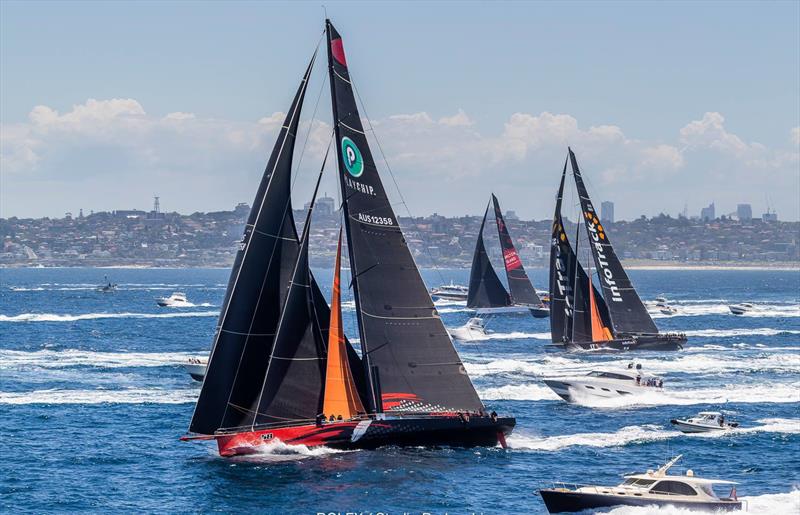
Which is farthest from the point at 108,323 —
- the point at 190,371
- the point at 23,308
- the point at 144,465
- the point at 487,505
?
the point at 487,505

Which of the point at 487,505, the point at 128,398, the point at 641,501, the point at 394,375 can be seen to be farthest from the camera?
the point at 128,398

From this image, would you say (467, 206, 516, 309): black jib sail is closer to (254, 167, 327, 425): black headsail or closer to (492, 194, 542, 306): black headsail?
(492, 194, 542, 306): black headsail

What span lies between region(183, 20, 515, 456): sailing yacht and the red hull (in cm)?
4

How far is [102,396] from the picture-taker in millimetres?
67375

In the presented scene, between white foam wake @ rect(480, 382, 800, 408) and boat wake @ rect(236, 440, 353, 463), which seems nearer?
boat wake @ rect(236, 440, 353, 463)

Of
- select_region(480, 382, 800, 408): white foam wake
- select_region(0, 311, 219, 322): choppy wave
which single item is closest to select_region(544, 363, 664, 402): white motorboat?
select_region(480, 382, 800, 408): white foam wake

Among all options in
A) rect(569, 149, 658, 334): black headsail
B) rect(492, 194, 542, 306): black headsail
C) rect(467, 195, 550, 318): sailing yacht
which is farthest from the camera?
rect(467, 195, 550, 318): sailing yacht

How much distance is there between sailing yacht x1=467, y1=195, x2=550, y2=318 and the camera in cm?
14025

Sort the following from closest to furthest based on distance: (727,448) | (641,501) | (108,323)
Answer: (641,501) → (727,448) → (108,323)

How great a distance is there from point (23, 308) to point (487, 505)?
131m

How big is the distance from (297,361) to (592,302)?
164 ft

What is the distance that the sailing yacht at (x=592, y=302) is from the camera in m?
93.0

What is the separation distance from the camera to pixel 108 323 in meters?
132

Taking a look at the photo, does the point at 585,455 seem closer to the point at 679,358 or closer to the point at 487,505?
the point at 487,505
